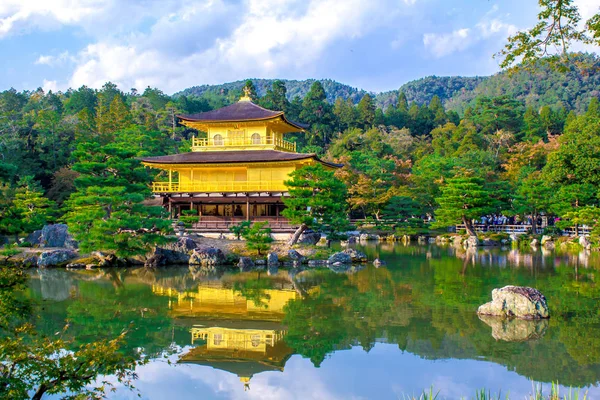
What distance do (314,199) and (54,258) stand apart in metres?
9.58

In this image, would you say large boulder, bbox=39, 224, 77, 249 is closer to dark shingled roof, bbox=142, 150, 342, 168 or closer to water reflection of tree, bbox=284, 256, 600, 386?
dark shingled roof, bbox=142, 150, 342, 168

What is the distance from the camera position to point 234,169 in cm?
2692

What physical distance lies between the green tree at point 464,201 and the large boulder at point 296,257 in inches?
476

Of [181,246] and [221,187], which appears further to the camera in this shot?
[221,187]

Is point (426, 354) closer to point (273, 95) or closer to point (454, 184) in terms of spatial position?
point (454, 184)

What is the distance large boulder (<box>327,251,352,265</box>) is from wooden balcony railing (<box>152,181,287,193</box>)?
19.6ft

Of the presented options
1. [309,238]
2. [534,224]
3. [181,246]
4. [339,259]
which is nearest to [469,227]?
[534,224]

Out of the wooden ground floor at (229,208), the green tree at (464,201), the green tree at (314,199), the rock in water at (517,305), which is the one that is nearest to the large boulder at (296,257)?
the green tree at (314,199)

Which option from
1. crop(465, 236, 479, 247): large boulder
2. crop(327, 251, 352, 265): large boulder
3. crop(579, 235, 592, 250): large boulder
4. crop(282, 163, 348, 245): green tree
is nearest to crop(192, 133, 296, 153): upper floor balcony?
crop(282, 163, 348, 245): green tree

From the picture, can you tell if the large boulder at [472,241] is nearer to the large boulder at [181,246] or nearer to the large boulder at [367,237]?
the large boulder at [367,237]

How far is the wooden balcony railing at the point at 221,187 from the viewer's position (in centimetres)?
2533

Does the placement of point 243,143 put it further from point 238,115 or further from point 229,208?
point 229,208

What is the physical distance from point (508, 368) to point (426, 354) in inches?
50.6

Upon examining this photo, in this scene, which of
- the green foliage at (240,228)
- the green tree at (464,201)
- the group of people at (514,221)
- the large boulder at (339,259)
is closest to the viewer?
the large boulder at (339,259)
